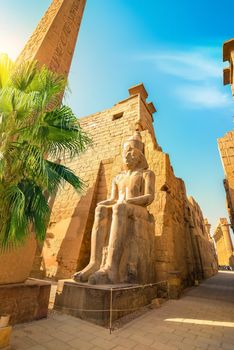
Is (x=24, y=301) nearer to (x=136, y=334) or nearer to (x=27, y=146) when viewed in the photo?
(x=136, y=334)

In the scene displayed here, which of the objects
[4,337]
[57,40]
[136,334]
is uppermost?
[57,40]

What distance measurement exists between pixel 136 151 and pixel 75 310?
9.50 feet

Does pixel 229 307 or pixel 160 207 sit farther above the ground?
pixel 160 207

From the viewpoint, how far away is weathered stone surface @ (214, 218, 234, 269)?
19506 mm

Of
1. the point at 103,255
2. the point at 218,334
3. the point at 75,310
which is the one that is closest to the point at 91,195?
the point at 103,255

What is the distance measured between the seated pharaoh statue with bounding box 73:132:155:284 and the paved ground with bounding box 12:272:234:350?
1.78ft

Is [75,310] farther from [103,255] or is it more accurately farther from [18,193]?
[18,193]

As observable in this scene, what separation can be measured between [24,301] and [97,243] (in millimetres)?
1289

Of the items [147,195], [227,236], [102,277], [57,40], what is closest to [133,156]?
[147,195]

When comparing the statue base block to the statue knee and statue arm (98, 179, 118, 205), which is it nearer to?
the statue knee

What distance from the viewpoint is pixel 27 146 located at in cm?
166

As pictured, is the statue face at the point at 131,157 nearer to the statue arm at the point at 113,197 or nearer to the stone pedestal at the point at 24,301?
the statue arm at the point at 113,197

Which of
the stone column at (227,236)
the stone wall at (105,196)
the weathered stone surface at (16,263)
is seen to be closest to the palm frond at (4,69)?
the stone wall at (105,196)

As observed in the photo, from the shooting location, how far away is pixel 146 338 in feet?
6.14
